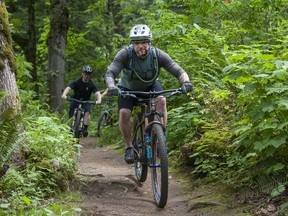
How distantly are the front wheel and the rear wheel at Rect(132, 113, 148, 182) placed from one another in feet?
1.46

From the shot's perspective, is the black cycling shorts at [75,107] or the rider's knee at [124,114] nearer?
the rider's knee at [124,114]

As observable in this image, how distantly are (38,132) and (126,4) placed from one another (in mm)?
17313

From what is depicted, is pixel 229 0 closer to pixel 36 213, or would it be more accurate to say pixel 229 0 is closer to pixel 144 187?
pixel 144 187

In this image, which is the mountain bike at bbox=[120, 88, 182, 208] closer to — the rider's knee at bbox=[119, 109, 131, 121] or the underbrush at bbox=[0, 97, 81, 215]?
the rider's knee at bbox=[119, 109, 131, 121]

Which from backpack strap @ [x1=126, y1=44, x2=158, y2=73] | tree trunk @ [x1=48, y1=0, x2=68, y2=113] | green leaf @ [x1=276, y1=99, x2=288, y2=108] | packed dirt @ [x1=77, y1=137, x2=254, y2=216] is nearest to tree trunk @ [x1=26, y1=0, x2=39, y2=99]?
tree trunk @ [x1=48, y1=0, x2=68, y2=113]

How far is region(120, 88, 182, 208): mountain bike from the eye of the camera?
583 centimetres

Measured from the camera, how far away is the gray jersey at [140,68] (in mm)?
6766

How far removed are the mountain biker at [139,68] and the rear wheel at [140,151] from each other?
0.20 meters

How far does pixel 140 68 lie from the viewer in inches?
267

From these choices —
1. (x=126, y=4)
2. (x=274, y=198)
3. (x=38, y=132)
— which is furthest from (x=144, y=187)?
(x=126, y=4)

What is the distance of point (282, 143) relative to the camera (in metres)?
4.60

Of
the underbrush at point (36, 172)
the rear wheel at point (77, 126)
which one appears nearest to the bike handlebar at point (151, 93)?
the underbrush at point (36, 172)

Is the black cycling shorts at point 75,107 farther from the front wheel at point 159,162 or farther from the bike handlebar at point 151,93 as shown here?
the front wheel at point 159,162

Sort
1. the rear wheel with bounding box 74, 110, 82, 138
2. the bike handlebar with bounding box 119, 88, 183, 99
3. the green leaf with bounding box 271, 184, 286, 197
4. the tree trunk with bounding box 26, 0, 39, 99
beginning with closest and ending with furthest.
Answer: the green leaf with bounding box 271, 184, 286, 197, the bike handlebar with bounding box 119, 88, 183, 99, the rear wheel with bounding box 74, 110, 82, 138, the tree trunk with bounding box 26, 0, 39, 99
